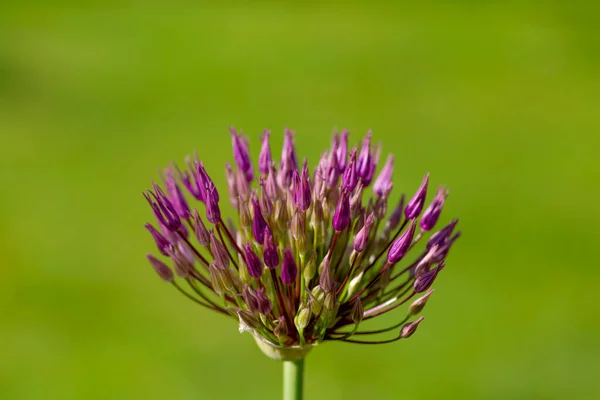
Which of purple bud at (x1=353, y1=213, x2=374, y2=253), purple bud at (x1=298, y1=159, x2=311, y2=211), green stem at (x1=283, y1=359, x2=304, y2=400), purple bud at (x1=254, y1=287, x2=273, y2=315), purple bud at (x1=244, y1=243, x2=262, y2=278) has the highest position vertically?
purple bud at (x1=298, y1=159, x2=311, y2=211)

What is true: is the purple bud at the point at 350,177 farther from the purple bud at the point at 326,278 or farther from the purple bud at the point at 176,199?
the purple bud at the point at 176,199

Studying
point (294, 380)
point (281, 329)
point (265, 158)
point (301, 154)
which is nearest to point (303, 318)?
point (281, 329)

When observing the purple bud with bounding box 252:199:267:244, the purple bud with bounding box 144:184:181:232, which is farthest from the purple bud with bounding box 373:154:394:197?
the purple bud with bounding box 144:184:181:232

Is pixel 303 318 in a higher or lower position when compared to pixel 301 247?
lower

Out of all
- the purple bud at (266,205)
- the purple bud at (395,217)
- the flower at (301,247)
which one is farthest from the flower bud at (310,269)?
the purple bud at (395,217)

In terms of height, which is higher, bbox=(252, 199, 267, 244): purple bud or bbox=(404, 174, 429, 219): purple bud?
bbox=(404, 174, 429, 219): purple bud

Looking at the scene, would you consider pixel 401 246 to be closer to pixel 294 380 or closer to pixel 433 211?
pixel 433 211

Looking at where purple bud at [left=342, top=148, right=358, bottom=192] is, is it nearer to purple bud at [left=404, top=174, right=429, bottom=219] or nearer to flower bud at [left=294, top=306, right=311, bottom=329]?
purple bud at [left=404, top=174, right=429, bottom=219]

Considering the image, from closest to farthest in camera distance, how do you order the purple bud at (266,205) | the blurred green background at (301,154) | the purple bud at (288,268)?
the purple bud at (288,268) < the purple bud at (266,205) < the blurred green background at (301,154)
